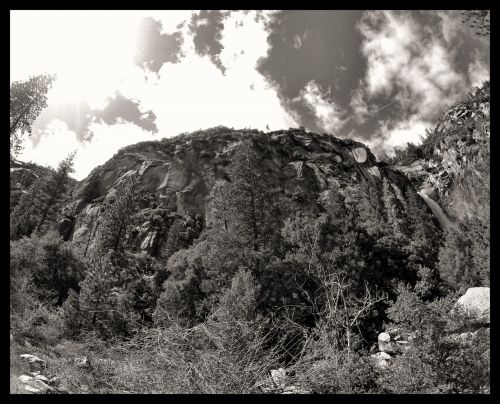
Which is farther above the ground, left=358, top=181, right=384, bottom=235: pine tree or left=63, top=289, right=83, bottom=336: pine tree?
left=358, top=181, right=384, bottom=235: pine tree

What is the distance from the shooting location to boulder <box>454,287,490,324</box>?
44.9 feet

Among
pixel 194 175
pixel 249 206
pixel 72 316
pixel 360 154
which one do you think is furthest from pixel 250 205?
pixel 360 154

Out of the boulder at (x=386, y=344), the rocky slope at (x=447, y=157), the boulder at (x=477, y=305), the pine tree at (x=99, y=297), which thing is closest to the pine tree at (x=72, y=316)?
the pine tree at (x=99, y=297)

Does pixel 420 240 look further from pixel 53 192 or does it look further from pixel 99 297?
pixel 53 192

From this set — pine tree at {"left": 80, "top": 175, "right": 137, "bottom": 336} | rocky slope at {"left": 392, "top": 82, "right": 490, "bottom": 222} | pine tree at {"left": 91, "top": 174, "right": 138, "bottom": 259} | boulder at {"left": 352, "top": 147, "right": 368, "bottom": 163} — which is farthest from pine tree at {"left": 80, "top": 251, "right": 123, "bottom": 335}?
rocky slope at {"left": 392, "top": 82, "right": 490, "bottom": 222}

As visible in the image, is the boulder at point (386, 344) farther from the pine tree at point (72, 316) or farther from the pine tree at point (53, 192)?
the pine tree at point (53, 192)

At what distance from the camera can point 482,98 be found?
116 meters

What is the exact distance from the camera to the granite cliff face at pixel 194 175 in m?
61.7

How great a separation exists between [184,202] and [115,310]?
1608 inches

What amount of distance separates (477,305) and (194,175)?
60929 mm

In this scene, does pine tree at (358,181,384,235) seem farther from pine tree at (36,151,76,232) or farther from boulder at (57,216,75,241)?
boulder at (57,216,75,241)

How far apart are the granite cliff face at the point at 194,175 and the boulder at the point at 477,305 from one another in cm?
4220

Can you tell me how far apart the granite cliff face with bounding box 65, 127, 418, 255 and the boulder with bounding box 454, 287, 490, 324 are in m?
42.2
